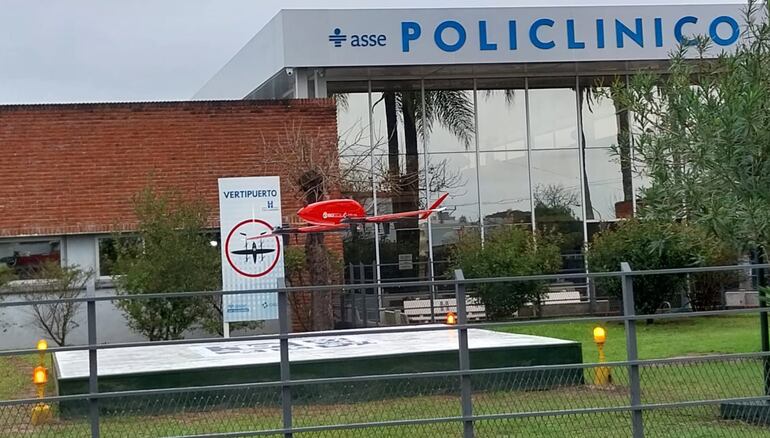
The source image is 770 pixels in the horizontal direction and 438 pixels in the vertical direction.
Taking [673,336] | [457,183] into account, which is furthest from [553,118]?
[673,336]

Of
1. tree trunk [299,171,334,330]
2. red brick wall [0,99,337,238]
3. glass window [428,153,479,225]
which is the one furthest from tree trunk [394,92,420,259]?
tree trunk [299,171,334,330]

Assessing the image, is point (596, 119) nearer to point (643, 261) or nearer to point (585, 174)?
point (585, 174)

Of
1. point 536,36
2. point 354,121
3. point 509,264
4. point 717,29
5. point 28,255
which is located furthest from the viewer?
point 354,121

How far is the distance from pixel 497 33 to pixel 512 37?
0.36m

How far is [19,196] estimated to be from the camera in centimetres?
2109

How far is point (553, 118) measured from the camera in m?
27.3

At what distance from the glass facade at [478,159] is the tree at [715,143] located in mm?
15409

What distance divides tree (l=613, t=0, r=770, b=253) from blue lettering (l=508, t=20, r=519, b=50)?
14117 mm

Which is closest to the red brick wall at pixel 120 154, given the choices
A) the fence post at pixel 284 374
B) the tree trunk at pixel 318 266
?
the tree trunk at pixel 318 266

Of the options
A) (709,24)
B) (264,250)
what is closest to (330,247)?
(264,250)

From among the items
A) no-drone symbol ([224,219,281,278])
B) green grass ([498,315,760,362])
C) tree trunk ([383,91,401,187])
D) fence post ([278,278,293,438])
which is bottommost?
green grass ([498,315,760,362])

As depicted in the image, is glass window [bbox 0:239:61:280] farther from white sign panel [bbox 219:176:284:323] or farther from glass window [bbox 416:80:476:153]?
glass window [bbox 416:80:476:153]

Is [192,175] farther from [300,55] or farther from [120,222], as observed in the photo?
[300,55]

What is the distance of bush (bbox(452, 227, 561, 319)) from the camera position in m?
21.8
